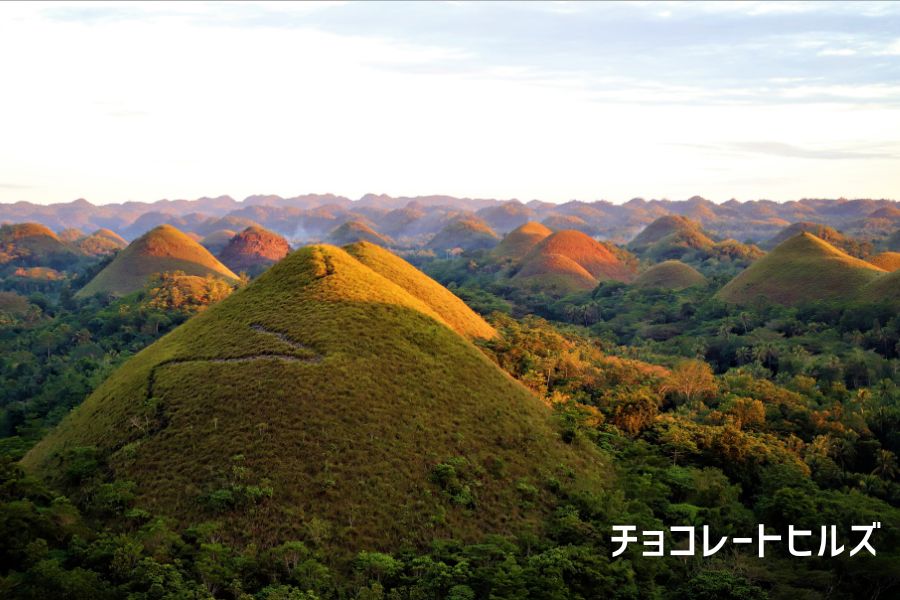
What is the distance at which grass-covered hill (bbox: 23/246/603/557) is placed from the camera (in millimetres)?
22109

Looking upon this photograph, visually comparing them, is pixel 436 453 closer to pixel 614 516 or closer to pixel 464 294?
pixel 614 516

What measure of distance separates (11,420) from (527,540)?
35634mm

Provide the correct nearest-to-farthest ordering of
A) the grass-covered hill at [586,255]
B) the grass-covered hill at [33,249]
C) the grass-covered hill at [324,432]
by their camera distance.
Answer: the grass-covered hill at [324,432]
the grass-covered hill at [586,255]
the grass-covered hill at [33,249]

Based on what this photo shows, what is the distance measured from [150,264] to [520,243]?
3450 inches

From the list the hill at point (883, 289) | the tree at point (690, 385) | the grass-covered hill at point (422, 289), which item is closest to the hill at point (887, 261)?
the hill at point (883, 289)

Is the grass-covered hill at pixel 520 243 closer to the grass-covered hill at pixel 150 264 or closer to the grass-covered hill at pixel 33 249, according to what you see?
the grass-covered hill at pixel 150 264

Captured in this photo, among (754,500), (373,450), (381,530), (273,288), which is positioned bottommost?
(754,500)

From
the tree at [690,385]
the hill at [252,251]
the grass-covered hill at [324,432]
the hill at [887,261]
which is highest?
the hill at [252,251]

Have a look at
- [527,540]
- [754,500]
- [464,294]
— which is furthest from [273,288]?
[464,294]

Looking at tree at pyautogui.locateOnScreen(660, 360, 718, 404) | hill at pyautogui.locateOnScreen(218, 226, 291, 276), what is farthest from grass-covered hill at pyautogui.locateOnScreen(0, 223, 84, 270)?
tree at pyautogui.locateOnScreen(660, 360, 718, 404)

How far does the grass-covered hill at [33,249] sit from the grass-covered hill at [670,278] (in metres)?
132

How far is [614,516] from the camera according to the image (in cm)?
2408

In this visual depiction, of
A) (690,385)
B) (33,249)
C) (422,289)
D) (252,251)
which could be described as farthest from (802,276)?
(33,249)

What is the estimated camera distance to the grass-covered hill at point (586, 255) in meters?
135
